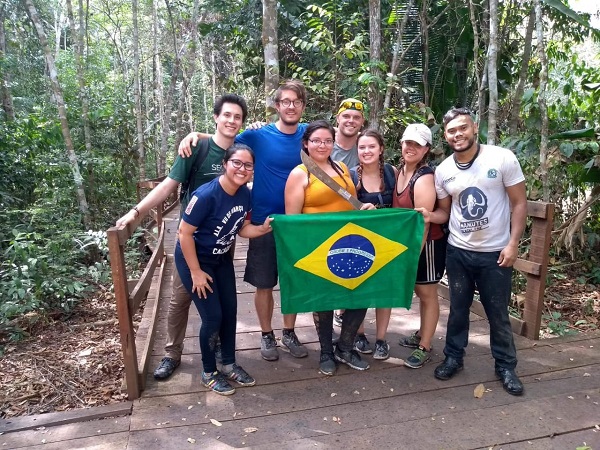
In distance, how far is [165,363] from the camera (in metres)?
3.22

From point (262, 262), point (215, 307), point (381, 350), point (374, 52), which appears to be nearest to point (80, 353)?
point (215, 307)

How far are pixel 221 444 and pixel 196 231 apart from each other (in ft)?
3.98

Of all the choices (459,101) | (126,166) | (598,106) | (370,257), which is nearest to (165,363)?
(370,257)

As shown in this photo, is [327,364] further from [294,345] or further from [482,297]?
[482,297]

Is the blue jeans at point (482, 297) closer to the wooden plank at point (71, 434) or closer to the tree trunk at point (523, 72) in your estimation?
the wooden plank at point (71, 434)

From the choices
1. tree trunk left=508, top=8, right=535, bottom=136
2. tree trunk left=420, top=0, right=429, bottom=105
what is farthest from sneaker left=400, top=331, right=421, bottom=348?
tree trunk left=420, top=0, right=429, bottom=105

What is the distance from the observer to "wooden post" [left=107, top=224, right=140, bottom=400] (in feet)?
8.75

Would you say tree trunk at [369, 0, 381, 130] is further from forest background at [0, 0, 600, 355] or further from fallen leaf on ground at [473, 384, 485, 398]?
fallen leaf on ground at [473, 384, 485, 398]

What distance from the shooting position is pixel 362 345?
3.58 metres

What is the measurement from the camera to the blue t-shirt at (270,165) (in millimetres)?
3168

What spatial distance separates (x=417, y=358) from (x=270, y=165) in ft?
5.63

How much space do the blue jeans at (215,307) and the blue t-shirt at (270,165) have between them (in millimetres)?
428

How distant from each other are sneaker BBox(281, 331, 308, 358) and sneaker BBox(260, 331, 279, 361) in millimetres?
91

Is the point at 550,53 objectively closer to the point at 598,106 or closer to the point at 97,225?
the point at 598,106
